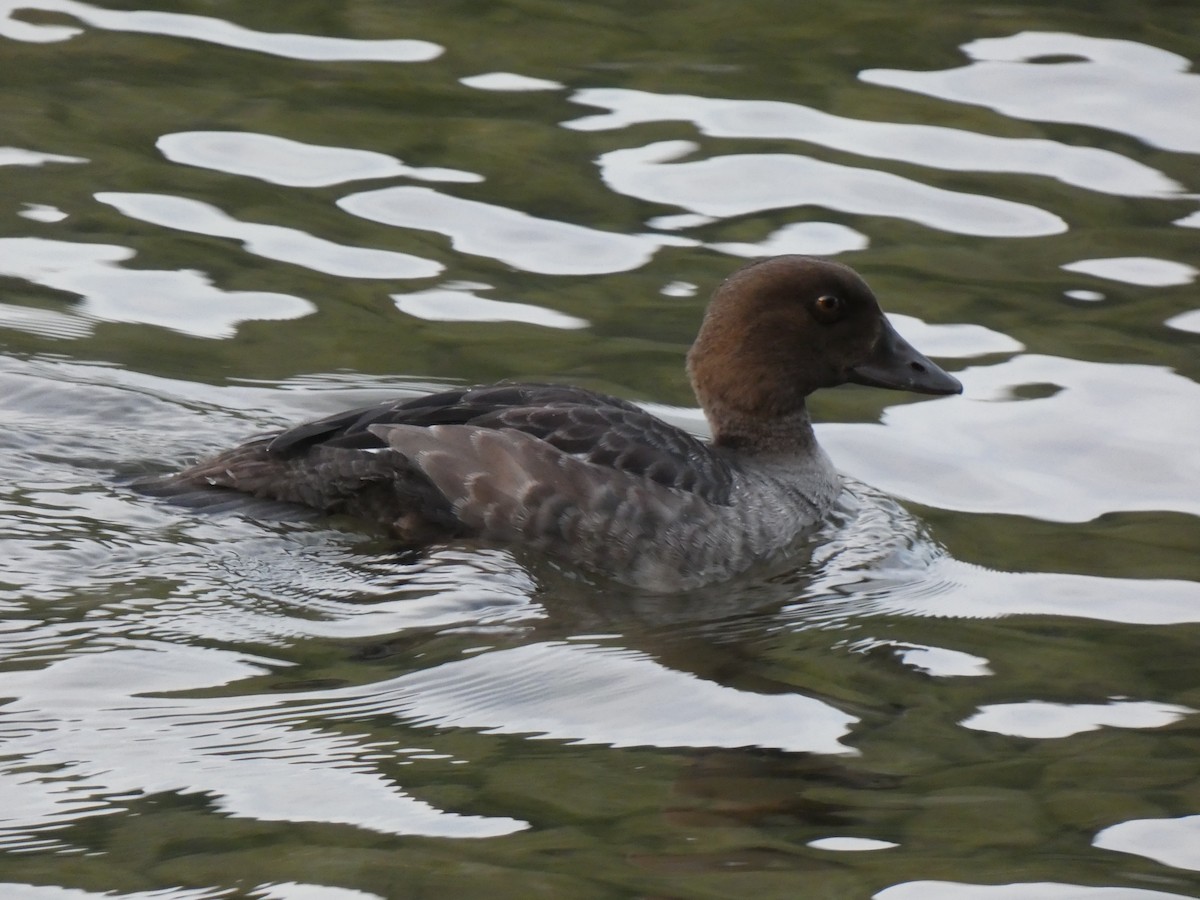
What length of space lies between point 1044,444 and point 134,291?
14.7 ft

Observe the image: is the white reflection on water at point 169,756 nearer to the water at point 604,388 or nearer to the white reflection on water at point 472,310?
the water at point 604,388

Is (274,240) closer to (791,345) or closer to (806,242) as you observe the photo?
(806,242)

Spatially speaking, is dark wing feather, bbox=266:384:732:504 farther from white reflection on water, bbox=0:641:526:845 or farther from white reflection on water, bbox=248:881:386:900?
white reflection on water, bbox=248:881:386:900

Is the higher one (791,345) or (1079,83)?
(1079,83)

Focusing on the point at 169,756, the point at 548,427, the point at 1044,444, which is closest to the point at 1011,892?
the point at 169,756

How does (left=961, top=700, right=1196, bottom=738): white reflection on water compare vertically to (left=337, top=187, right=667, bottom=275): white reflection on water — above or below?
below

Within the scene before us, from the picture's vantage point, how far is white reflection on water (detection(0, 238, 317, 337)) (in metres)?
9.59

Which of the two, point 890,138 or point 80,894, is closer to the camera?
point 80,894

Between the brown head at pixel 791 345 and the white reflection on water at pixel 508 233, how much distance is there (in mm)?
2026

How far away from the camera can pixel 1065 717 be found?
6.49 metres

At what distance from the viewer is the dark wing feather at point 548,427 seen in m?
7.64

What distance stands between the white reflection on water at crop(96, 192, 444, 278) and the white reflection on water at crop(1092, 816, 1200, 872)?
218 inches

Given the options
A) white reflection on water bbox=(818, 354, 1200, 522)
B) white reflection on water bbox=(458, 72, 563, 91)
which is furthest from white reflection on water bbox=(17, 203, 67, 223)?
white reflection on water bbox=(818, 354, 1200, 522)

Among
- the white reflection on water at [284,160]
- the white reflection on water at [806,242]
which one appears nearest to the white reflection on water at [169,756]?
the white reflection on water at [806,242]
